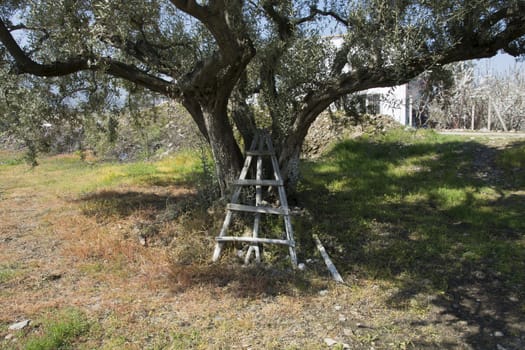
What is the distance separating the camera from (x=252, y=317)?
4.70m

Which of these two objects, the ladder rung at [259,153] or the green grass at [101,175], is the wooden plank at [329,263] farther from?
the green grass at [101,175]

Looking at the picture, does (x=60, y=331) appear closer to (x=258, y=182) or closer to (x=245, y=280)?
(x=245, y=280)

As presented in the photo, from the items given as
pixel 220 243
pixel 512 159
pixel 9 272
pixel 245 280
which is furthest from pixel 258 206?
pixel 512 159

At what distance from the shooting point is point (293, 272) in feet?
19.1

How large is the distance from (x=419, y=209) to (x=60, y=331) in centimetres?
693

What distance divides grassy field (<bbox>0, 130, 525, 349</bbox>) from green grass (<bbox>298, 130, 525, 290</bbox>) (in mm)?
38

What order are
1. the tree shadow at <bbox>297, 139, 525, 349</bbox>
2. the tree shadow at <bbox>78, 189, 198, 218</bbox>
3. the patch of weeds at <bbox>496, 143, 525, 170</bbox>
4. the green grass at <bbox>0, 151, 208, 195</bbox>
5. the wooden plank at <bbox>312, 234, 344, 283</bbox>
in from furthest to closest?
the green grass at <bbox>0, 151, 208, 195</bbox> < the patch of weeds at <bbox>496, 143, 525, 170</bbox> < the tree shadow at <bbox>78, 189, 198, 218</bbox> < the wooden plank at <bbox>312, 234, 344, 283</bbox> < the tree shadow at <bbox>297, 139, 525, 349</bbox>

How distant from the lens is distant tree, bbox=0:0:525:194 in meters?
5.59

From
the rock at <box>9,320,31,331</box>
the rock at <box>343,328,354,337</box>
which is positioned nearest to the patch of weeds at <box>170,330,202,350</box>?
the rock at <box>343,328,354,337</box>

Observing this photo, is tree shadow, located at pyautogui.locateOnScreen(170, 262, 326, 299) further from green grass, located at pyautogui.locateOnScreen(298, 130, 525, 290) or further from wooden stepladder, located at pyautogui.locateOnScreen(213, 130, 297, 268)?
green grass, located at pyautogui.locateOnScreen(298, 130, 525, 290)

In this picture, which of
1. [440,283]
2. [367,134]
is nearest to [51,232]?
[440,283]

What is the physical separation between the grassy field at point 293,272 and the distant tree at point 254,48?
5.77 ft

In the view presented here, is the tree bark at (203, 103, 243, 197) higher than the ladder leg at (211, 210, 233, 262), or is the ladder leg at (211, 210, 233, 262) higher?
the tree bark at (203, 103, 243, 197)

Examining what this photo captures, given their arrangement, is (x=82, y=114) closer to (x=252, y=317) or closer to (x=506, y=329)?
(x=252, y=317)
